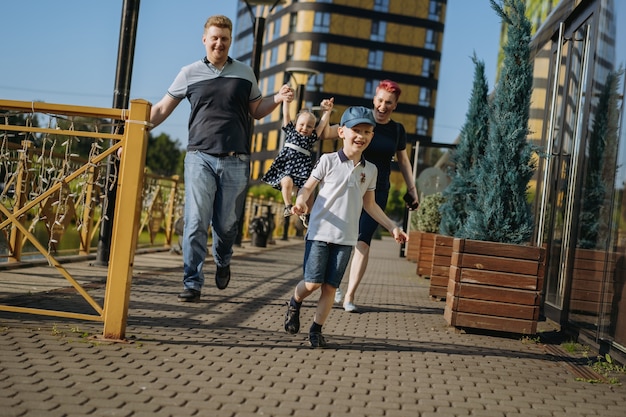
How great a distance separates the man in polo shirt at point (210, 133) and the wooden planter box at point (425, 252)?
783 cm

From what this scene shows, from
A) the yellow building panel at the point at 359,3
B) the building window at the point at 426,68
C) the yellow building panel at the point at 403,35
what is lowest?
the building window at the point at 426,68

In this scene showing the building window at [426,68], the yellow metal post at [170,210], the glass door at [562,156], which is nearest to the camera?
the glass door at [562,156]

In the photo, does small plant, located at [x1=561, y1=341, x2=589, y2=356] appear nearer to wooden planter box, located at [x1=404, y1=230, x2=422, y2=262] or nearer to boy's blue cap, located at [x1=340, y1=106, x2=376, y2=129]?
boy's blue cap, located at [x1=340, y1=106, x2=376, y2=129]

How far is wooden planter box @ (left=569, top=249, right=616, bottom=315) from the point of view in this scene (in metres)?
6.92

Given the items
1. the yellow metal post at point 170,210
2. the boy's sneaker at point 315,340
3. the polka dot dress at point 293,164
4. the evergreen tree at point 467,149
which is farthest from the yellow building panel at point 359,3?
the boy's sneaker at point 315,340

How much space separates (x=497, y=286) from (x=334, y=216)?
2.40 metres

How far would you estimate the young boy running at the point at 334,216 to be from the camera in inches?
235

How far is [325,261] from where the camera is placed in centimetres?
601

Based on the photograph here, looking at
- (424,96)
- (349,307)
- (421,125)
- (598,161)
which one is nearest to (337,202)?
(349,307)

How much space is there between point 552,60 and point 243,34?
88681mm

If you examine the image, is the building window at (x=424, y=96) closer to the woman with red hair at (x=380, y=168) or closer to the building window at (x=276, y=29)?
the building window at (x=276, y=29)

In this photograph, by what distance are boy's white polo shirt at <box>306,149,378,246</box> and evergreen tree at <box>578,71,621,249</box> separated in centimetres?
251

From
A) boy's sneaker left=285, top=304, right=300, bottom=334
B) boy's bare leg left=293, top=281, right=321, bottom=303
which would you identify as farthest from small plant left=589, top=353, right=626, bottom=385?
boy's sneaker left=285, top=304, right=300, bottom=334

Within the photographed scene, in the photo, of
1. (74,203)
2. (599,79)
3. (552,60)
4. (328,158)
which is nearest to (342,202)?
(328,158)
